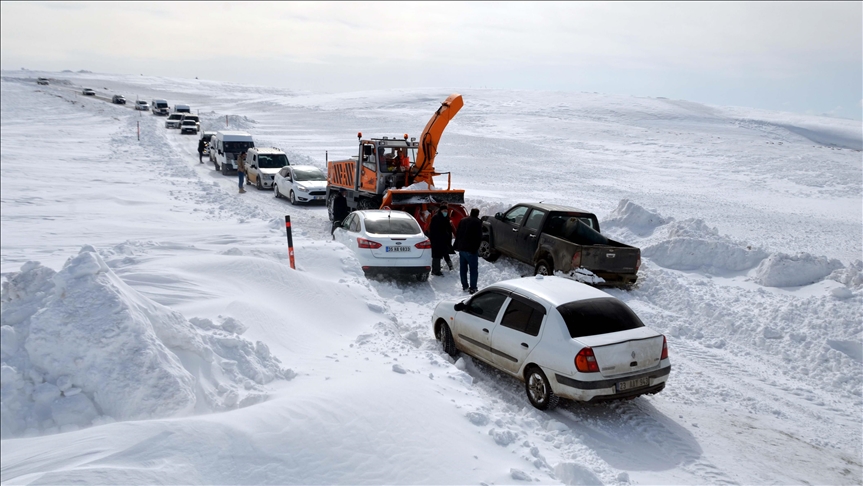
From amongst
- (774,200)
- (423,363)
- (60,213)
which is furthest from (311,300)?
(774,200)

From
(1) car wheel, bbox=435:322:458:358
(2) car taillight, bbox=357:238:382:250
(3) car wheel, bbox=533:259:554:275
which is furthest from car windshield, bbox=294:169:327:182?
(1) car wheel, bbox=435:322:458:358

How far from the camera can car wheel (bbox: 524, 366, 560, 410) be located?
22.1ft

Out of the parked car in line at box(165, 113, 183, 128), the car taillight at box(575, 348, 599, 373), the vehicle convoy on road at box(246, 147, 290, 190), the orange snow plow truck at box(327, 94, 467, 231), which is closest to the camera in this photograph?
the car taillight at box(575, 348, 599, 373)

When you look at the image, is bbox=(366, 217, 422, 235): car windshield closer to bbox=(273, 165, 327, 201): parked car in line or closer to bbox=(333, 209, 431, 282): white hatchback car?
bbox=(333, 209, 431, 282): white hatchback car

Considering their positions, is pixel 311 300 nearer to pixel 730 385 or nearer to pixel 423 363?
pixel 423 363

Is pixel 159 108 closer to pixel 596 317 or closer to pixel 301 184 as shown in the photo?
pixel 301 184

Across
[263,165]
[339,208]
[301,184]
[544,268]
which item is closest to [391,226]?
[544,268]

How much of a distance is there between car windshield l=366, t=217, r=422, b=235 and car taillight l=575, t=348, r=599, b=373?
6003mm

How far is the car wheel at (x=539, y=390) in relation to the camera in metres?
6.73

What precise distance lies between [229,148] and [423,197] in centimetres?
1628

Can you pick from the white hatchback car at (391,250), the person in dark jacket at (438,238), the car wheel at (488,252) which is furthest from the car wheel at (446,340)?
the car wheel at (488,252)

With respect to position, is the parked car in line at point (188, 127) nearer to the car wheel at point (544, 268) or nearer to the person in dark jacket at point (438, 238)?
the person in dark jacket at point (438, 238)

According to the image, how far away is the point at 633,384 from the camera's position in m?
6.56

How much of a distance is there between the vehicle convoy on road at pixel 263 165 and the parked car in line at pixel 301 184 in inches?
58.9
